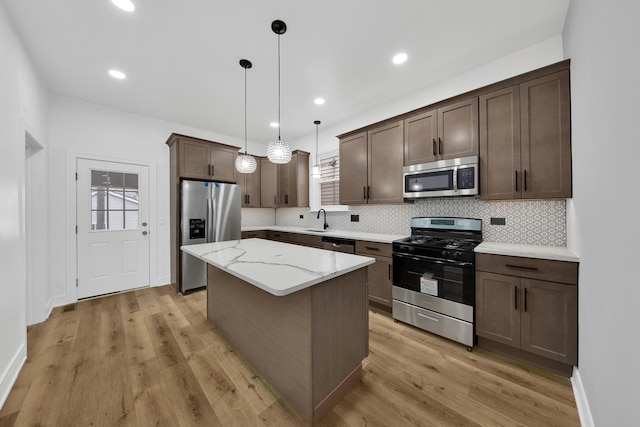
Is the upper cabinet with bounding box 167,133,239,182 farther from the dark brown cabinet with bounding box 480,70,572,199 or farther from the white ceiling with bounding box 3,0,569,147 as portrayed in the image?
the dark brown cabinet with bounding box 480,70,572,199

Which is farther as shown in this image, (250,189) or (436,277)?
(250,189)

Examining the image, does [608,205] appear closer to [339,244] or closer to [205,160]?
[339,244]

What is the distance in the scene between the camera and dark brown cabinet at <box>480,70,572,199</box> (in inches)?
74.9

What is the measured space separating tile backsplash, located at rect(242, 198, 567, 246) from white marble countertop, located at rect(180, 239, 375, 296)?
5.43 ft

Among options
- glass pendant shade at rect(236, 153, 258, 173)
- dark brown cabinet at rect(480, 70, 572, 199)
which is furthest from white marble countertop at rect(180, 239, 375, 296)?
dark brown cabinet at rect(480, 70, 572, 199)

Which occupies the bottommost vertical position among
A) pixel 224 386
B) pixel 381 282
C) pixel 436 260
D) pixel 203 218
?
pixel 224 386

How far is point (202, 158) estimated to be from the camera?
3881mm

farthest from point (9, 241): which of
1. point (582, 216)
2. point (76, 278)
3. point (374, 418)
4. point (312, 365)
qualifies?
point (582, 216)

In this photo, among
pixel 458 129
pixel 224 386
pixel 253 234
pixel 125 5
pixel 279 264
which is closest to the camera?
pixel 279 264

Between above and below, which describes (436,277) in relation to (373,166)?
below

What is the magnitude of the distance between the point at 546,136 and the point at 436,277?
Result: 1539mm

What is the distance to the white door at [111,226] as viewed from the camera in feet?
10.9

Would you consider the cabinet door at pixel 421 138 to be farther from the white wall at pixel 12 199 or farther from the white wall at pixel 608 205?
the white wall at pixel 12 199

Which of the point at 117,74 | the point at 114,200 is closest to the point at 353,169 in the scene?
the point at 117,74
